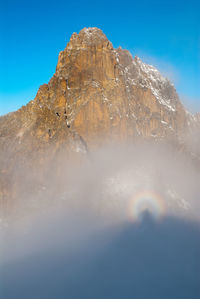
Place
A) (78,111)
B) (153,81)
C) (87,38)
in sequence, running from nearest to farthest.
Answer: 1. (78,111)
2. (87,38)
3. (153,81)

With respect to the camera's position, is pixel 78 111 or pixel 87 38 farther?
pixel 87 38

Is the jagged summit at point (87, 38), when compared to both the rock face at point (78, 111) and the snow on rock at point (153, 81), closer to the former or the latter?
the rock face at point (78, 111)

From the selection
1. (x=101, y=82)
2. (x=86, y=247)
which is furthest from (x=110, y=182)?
(x=101, y=82)

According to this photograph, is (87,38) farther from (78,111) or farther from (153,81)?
(153,81)

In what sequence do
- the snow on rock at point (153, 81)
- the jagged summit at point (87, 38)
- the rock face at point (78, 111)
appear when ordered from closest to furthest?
the rock face at point (78, 111)
the jagged summit at point (87, 38)
the snow on rock at point (153, 81)

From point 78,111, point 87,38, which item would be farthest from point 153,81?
point 78,111

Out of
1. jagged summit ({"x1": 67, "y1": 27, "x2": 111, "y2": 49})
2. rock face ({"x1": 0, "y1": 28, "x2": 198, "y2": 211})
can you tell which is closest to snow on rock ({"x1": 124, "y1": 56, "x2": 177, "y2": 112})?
rock face ({"x1": 0, "y1": 28, "x2": 198, "y2": 211})

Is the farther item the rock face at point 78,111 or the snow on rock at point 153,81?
the snow on rock at point 153,81

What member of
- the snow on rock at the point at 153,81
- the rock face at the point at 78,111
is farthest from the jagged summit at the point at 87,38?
the snow on rock at the point at 153,81
